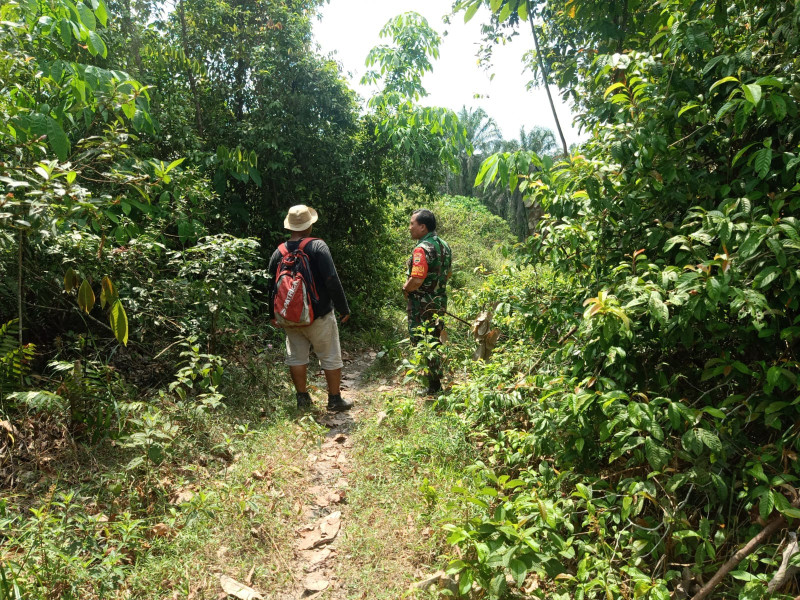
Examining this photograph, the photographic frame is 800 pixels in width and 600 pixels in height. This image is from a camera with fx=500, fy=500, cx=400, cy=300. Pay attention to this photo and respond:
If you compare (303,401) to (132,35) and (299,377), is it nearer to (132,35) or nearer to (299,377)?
(299,377)

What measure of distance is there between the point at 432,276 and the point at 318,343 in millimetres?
1374

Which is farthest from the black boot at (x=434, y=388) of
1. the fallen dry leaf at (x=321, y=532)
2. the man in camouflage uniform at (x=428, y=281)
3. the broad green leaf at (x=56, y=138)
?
the broad green leaf at (x=56, y=138)

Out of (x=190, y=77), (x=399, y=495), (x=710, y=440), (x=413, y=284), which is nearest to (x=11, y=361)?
(x=399, y=495)

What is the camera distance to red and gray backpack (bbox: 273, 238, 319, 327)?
4.73 meters

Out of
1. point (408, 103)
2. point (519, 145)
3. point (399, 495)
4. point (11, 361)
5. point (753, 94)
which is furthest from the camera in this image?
point (519, 145)

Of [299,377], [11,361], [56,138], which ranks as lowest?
[299,377]

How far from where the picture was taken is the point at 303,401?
5.13m

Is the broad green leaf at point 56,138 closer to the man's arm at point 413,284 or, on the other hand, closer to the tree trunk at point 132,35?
the man's arm at point 413,284

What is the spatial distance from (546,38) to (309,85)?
348 centimetres

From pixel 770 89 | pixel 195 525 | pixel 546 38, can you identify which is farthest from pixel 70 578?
pixel 546 38

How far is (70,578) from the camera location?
2.55m

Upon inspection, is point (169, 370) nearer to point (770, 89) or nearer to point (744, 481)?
point (744, 481)

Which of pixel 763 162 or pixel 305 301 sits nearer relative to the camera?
pixel 763 162

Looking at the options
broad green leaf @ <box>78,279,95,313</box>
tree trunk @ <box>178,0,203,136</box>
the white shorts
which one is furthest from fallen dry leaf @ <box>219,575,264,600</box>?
tree trunk @ <box>178,0,203,136</box>
